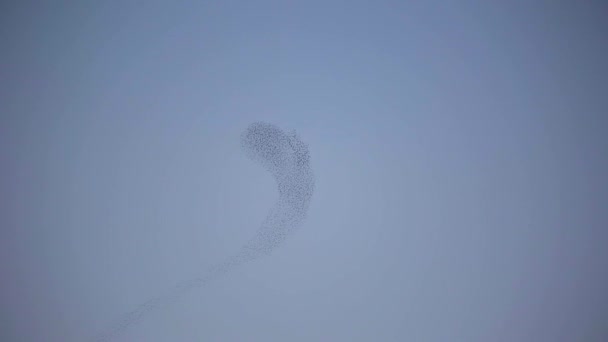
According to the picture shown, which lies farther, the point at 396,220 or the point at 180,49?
the point at 396,220

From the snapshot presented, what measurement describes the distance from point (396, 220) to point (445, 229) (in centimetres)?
28

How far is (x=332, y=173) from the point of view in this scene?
158 centimetres

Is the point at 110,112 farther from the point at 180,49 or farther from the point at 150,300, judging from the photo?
the point at 150,300

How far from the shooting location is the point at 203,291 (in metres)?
1.62

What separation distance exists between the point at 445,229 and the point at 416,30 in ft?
3.50

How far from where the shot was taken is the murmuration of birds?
155 cm

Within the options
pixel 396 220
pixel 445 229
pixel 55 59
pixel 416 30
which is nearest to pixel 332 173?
pixel 396 220

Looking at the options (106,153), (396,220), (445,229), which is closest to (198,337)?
(106,153)

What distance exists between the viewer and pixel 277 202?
159cm

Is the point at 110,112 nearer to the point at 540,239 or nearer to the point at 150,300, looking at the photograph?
the point at 150,300

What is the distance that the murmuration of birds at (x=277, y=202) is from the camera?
155 centimetres

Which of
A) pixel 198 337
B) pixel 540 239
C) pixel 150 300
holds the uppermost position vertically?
pixel 150 300

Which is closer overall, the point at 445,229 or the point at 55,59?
the point at 55,59

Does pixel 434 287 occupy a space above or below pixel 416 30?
below
